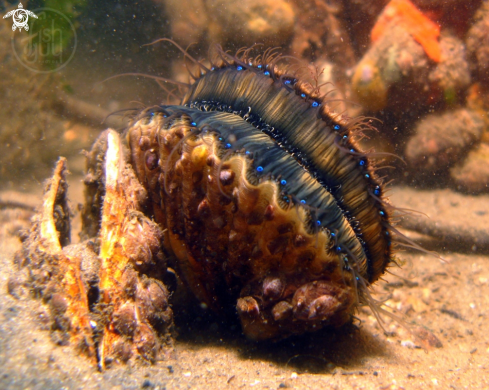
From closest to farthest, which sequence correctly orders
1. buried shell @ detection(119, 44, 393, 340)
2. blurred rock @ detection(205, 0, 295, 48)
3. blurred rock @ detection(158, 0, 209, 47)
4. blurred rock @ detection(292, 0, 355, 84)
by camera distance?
1. buried shell @ detection(119, 44, 393, 340)
2. blurred rock @ detection(205, 0, 295, 48)
3. blurred rock @ detection(292, 0, 355, 84)
4. blurred rock @ detection(158, 0, 209, 47)

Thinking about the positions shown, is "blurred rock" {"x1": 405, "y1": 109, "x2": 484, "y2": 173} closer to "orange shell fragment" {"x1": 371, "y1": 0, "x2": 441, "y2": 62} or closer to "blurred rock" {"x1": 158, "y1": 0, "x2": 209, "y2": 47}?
"orange shell fragment" {"x1": 371, "y1": 0, "x2": 441, "y2": 62}

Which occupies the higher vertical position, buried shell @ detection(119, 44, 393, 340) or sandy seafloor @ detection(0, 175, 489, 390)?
buried shell @ detection(119, 44, 393, 340)

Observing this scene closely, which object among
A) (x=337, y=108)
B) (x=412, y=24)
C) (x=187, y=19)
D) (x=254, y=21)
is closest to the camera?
(x=412, y=24)

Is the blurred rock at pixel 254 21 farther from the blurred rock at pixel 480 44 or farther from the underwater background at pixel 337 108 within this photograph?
the blurred rock at pixel 480 44

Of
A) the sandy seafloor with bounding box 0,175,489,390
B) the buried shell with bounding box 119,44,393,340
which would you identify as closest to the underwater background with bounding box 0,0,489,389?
the sandy seafloor with bounding box 0,175,489,390

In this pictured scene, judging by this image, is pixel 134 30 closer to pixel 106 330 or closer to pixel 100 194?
pixel 100 194

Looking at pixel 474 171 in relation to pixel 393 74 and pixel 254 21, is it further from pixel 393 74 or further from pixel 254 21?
pixel 254 21

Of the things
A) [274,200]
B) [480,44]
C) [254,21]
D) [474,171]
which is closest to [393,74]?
[480,44]
